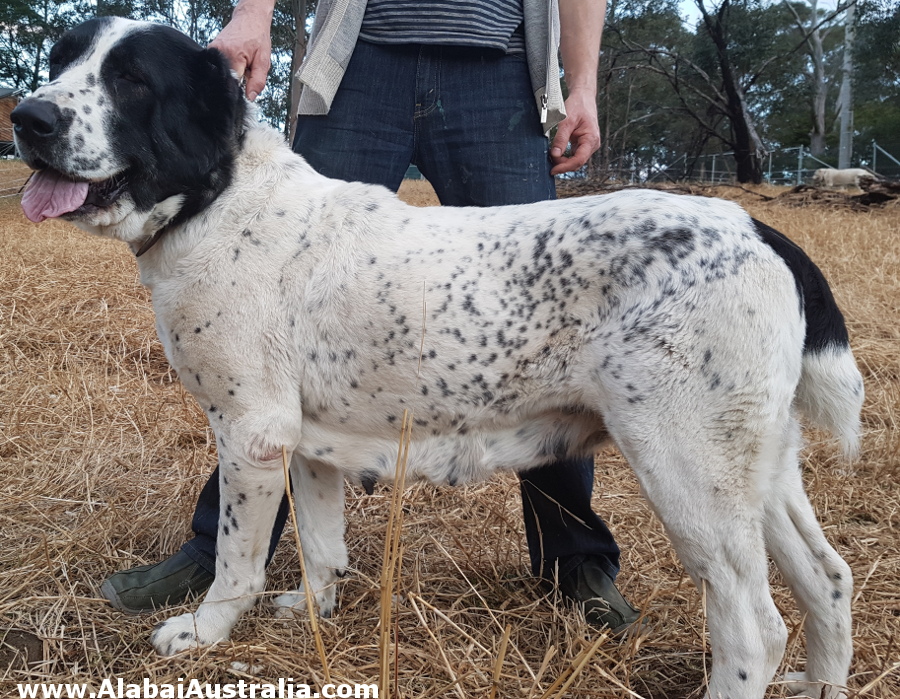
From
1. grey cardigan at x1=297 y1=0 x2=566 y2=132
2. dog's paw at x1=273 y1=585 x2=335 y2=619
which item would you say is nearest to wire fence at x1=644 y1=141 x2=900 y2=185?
grey cardigan at x1=297 y1=0 x2=566 y2=132

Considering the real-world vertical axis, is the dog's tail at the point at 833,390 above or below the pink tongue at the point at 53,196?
below

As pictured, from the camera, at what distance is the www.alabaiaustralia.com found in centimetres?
189

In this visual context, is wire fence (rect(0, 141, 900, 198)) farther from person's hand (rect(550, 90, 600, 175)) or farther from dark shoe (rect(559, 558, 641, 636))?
dark shoe (rect(559, 558, 641, 636))

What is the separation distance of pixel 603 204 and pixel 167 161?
1223 mm

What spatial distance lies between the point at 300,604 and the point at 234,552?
1.14ft

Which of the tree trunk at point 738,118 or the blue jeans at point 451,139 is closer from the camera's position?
the blue jeans at point 451,139

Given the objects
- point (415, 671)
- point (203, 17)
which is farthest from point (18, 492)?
point (203, 17)

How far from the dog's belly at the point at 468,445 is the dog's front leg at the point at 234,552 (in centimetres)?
20

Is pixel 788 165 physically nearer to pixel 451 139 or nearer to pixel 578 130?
pixel 578 130

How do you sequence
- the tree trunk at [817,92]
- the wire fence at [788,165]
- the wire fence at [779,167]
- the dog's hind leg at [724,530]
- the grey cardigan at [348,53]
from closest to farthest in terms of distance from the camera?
the dog's hind leg at [724,530] → the grey cardigan at [348,53] → the wire fence at [779,167] → the wire fence at [788,165] → the tree trunk at [817,92]

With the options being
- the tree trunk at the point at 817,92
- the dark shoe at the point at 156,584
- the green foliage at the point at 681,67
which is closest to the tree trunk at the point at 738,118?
the green foliage at the point at 681,67

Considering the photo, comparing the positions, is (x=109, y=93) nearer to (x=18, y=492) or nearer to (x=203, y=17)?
(x=18, y=492)

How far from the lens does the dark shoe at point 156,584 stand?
2.45 meters

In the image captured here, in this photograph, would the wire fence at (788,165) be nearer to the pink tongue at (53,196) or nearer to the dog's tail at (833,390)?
the dog's tail at (833,390)
